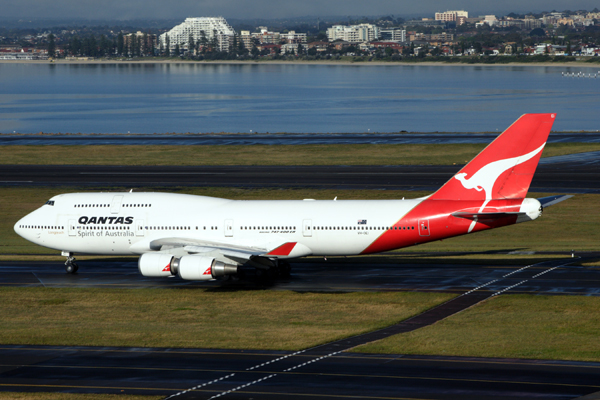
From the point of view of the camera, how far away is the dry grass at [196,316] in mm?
33156

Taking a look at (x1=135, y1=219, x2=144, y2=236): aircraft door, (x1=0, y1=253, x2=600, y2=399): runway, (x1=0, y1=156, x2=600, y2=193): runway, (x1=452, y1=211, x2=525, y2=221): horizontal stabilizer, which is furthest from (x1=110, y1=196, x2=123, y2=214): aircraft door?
(x1=0, y1=156, x2=600, y2=193): runway

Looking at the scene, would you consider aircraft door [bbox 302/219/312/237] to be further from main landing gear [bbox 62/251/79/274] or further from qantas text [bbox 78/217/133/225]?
main landing gear [bbox 62/251/79/274]

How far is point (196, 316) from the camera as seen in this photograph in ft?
122

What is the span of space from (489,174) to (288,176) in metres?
40.8

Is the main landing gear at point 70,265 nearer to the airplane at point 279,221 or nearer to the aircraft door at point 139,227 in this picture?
the airplane at point 279,221

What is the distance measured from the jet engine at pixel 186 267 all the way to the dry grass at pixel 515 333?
1235cm

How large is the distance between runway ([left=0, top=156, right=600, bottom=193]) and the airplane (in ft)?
97.9

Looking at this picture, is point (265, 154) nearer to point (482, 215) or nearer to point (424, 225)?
point (424, 225)

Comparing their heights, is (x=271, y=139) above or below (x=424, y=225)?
below

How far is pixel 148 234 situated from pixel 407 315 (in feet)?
60.2

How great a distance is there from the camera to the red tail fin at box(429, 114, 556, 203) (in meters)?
41.5

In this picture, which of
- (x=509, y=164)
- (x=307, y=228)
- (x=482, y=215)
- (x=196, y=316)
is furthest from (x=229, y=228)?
(x=509, y=164)

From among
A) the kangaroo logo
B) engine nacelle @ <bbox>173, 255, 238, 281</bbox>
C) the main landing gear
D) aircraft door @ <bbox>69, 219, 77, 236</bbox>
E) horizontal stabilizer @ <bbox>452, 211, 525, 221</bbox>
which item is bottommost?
the main landing gear

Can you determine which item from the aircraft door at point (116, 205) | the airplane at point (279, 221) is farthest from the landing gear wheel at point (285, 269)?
the aircraft door at point (116, 205)
